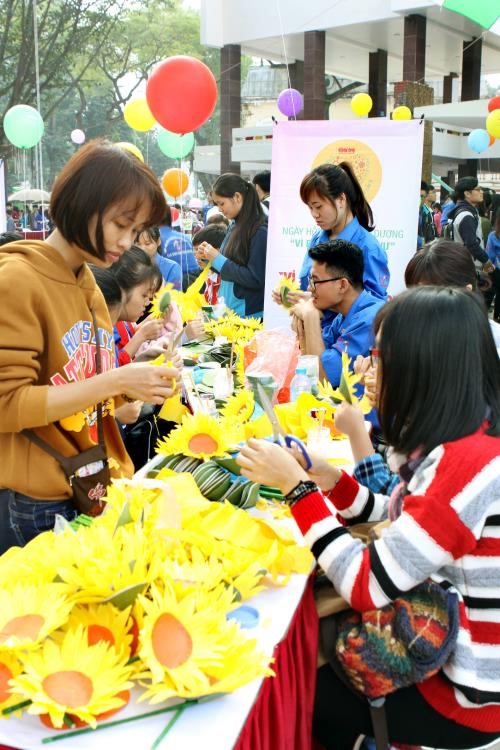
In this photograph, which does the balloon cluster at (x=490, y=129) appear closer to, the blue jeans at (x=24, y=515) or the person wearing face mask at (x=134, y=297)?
the person wearing face mask at (x=134, y=297)

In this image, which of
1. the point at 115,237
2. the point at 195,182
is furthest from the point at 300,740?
the point at 195,182

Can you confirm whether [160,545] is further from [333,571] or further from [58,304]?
[58,304]

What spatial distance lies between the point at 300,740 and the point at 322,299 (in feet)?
6.03

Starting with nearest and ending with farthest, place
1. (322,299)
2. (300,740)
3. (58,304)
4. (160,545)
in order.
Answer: (160,545) < (300,740) < (58,304) < (322,299)

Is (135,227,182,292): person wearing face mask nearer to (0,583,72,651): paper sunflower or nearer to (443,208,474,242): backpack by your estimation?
(0,583,72,651): paper sunflower

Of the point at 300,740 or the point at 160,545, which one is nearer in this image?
the point at 160,545

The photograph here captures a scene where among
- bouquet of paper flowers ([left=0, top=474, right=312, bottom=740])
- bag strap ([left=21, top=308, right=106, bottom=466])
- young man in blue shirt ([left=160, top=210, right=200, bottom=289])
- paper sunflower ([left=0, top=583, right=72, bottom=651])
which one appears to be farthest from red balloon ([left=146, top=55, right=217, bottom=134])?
paper sunflower ([left=0, top=583, right=72, bottom=651])

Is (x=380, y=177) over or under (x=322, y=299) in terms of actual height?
over

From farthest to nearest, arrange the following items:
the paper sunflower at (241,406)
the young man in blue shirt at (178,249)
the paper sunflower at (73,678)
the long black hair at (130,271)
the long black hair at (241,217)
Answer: the young man in blue shirt at (178,249)
the long black hair at (241,217)
the long black hair at (130,271)
the paper sunflower at (241,406)
the paper sunflower at (73,678)

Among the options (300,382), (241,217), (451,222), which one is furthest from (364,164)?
(451,222)

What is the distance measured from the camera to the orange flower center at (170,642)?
1.07m

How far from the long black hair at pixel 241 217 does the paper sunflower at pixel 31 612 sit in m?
3.67

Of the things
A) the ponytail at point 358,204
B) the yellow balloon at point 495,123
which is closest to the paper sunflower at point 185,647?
the ponytail at point 358,204

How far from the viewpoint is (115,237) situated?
1.70 m
